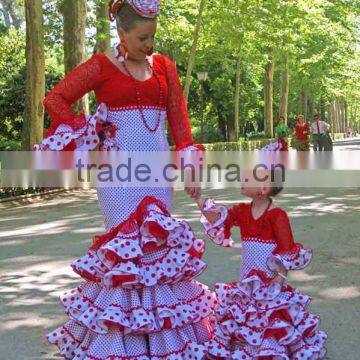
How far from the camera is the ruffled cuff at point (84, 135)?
3459mm

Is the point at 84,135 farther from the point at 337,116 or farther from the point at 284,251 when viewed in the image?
the point at 337,116

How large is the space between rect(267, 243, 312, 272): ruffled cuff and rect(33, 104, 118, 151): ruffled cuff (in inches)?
44.0

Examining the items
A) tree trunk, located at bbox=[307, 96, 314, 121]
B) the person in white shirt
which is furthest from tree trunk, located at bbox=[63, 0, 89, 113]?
tree trunk, located at bbox=[307, 96, 314, 121]

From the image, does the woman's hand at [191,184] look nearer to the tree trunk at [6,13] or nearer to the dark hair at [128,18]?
the dark hair at [128,18]

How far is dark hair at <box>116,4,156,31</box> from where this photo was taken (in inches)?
141

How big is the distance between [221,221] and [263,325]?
669 millimetres

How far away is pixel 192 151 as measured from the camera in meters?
3.80

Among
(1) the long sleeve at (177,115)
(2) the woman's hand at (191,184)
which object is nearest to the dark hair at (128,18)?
(1) the long sleeve at (177,115)

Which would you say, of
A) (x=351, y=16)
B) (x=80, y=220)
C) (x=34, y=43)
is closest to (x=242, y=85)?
(x=351, y=16)

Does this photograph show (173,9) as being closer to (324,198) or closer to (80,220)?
(324,198)

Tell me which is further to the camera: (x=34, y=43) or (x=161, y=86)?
(x=34, y=43)

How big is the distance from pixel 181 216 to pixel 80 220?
5.66 ft

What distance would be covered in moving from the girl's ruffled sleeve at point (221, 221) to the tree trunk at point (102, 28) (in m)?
15.4

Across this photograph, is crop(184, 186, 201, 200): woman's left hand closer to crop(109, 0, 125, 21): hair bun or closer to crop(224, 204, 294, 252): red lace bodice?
crop(224, 204, 294, 252): red lace bodice
